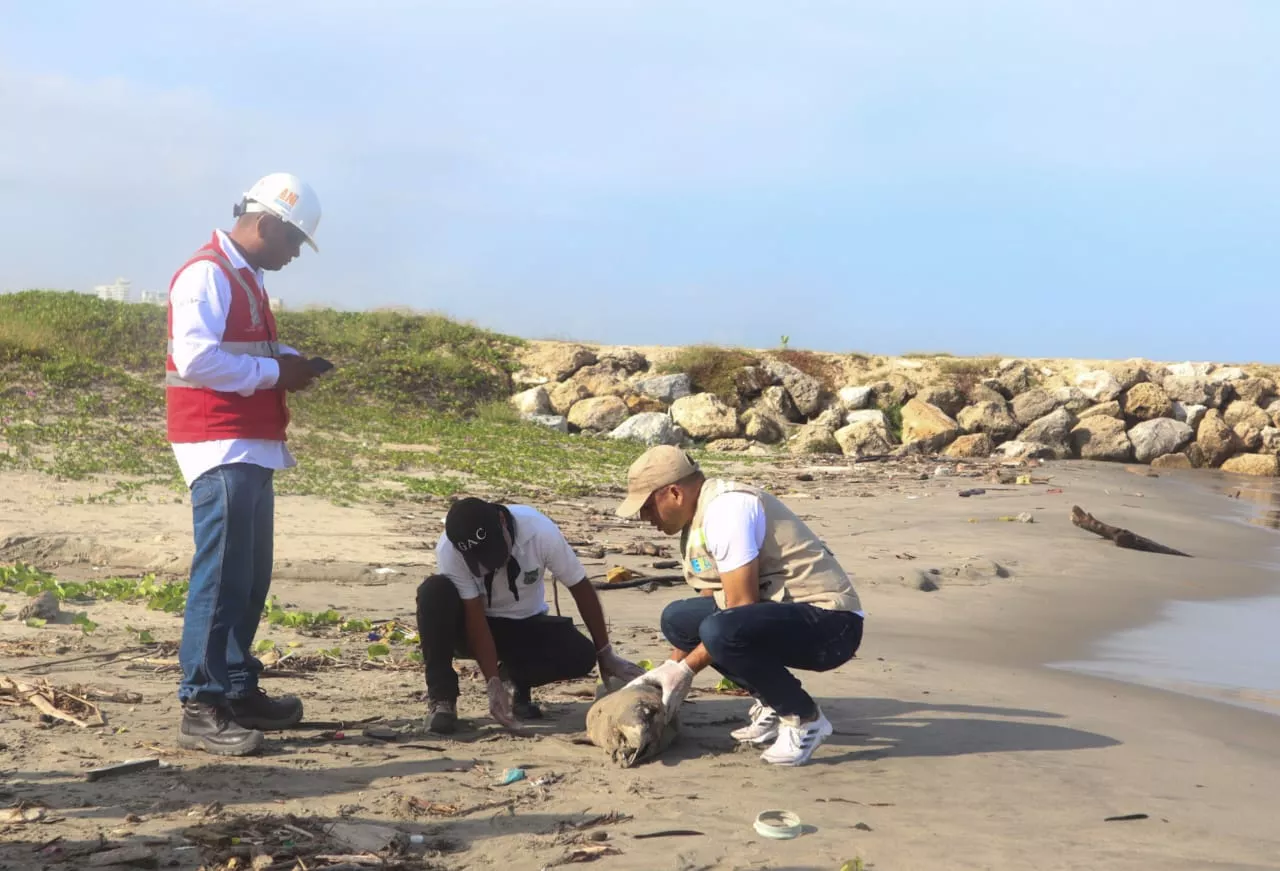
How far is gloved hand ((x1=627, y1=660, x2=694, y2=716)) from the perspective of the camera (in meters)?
4.87

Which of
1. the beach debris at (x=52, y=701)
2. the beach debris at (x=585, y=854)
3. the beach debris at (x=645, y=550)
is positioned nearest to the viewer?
the beach debris at (x=585, y=854)

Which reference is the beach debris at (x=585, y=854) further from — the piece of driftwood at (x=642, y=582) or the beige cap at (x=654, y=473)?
the piece of driftwood at (x=642, y=582)

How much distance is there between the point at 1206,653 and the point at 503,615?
4801mm

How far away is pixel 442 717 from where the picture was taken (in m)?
5.09

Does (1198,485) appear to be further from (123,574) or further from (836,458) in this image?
(123,574)

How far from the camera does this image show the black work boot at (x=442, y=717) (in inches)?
200

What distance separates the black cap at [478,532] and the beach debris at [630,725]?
2.50 feet

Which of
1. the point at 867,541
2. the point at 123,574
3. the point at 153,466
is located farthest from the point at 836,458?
the point at 123,574

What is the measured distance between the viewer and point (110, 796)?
4090mm

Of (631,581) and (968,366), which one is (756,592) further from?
(968,366)

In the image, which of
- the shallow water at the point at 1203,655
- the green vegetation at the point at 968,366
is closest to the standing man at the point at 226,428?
the shallow water at the point at 1203,655

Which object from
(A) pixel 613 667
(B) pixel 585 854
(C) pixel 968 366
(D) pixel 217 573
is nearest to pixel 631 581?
(A) pixel 613 667

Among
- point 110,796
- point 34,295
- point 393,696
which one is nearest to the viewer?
point 110,796

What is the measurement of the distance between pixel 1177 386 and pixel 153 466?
19783mm
